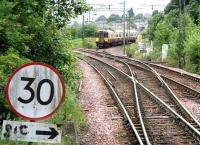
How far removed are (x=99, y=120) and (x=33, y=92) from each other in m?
9.68

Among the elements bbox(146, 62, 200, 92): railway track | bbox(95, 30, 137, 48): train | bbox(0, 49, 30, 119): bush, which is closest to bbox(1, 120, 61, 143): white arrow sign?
bbox(0, 49, 30, 119): bush

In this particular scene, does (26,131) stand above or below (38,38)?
below

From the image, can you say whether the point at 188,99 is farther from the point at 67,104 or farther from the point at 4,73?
the point at 4,73

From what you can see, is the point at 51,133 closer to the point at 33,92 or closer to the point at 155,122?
the point at 33,92

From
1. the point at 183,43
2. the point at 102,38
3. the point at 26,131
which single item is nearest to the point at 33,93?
the point at 26,131

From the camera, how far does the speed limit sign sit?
5.57 m

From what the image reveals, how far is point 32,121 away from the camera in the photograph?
19.2ft

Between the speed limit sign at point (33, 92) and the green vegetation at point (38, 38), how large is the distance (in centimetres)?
314

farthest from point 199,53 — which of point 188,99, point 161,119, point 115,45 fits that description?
point 115,45

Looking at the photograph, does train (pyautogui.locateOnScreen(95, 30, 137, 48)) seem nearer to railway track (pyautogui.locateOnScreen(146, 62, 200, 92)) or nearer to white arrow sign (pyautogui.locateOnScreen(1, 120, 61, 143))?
railway track (pyautogui.locateOnScreen(146, 62, 200, 92))

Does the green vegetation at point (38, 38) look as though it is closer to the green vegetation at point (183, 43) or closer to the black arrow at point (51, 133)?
the black arrow at point (51, 133)

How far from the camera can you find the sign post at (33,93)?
5570 mm

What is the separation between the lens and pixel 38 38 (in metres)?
12.4

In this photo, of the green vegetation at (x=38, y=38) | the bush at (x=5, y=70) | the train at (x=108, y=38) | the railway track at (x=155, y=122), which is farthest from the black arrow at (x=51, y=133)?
the train at (x=108, y=38)
